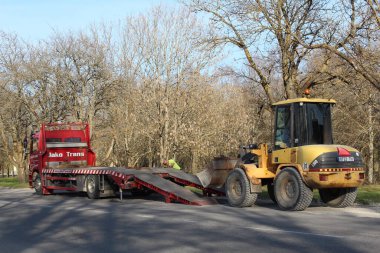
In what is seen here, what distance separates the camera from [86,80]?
3438cm

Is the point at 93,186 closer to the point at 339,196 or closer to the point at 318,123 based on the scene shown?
the point at 318,123

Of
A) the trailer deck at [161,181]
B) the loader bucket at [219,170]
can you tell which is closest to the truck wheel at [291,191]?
the trailer deck at [161,181]

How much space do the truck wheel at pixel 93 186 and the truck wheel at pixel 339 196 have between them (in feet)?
26.3

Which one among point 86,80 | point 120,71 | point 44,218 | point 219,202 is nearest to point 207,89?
point 120,71

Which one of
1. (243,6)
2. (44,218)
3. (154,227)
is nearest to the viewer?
(154,227)

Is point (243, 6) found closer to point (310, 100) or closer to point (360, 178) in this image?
point (310, 100)

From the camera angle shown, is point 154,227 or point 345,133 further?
point 345,133

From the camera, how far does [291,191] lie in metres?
13.6

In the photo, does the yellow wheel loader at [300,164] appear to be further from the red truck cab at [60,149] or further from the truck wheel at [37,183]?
the truck wheel at [37,183]

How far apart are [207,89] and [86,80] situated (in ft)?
29.4

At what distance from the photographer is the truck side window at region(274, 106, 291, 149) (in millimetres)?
14133

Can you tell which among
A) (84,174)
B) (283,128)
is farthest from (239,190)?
(84,174)

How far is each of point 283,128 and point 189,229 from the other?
204 inches

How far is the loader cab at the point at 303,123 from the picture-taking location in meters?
13.9
